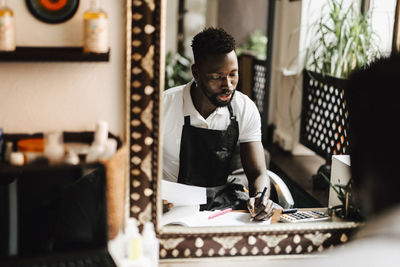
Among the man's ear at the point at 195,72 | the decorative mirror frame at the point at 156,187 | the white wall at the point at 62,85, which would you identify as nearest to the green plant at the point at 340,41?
the man's ear at the point at 195,72

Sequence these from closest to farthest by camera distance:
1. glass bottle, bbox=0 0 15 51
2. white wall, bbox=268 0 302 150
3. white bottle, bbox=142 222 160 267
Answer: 1. glass bottle, bbox=0 0 15 51
2. white bottle, bbox=142 222 160 267
3. white wall, bbox=268 0 302 150

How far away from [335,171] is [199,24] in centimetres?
69

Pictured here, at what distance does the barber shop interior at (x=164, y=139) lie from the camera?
51.0 inches

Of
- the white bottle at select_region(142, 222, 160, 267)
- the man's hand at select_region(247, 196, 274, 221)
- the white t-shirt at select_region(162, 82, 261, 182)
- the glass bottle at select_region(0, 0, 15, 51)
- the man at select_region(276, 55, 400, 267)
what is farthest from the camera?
the man's hand at select_region(247, 196, 274, 221)

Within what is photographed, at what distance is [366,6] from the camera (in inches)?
61.3

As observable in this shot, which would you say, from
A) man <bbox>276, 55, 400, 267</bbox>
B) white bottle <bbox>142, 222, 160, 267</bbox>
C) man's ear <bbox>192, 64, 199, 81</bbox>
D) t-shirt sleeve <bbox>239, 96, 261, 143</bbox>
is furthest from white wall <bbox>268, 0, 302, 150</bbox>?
man <bbox>276, 55, 400, 267</bbox>

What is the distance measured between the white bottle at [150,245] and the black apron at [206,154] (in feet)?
0.71

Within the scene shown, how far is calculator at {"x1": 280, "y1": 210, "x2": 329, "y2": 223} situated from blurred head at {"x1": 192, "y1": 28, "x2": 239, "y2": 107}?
17.3 inches

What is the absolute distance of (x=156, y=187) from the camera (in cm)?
140

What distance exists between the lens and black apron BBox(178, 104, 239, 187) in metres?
1.48

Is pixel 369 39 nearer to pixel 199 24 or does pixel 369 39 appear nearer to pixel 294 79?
pixel 294 79

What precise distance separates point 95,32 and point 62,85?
0.21 m

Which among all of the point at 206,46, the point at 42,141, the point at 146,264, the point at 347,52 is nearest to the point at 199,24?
the point at 206,46

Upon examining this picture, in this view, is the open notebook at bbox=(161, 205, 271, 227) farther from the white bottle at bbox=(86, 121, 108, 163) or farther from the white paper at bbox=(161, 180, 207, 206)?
the white bottle at bbox=(86, 121, 108, 163)
